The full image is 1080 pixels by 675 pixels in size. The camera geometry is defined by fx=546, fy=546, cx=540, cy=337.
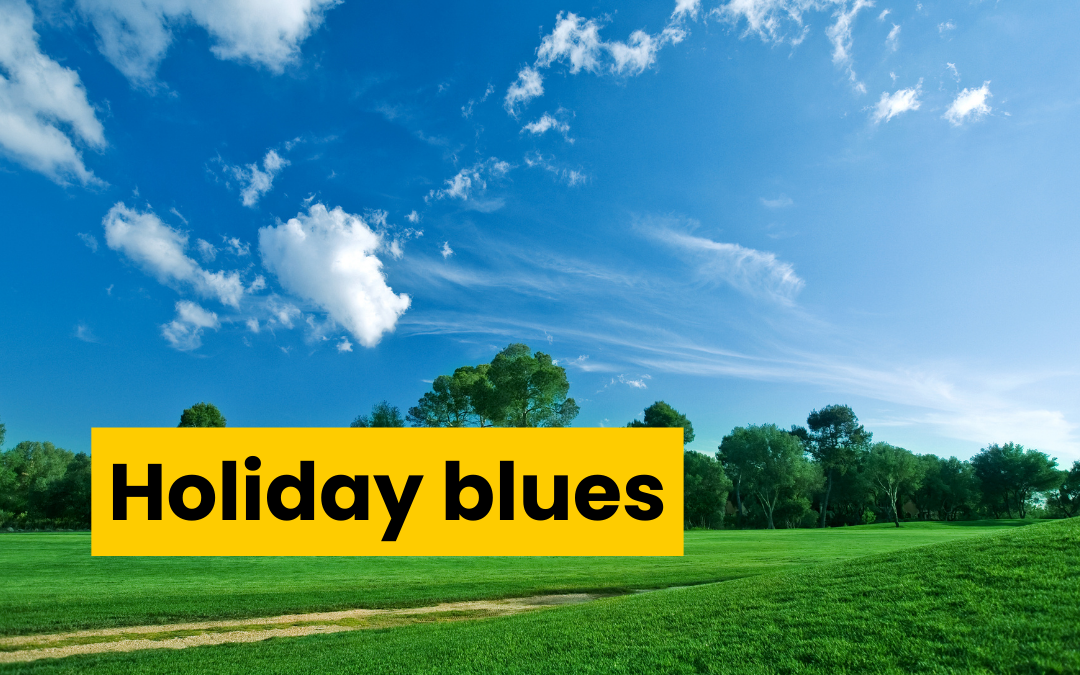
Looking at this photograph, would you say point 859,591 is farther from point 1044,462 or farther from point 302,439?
point 1044,462

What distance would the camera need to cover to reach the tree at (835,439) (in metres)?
76.5

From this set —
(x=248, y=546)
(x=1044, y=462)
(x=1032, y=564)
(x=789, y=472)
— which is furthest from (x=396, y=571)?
(x=1044, y=462)

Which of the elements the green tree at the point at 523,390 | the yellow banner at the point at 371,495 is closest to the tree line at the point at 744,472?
the green tree at the point at 523,390

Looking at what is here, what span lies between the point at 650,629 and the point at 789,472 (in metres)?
63.7

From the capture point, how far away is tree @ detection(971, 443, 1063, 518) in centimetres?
6594

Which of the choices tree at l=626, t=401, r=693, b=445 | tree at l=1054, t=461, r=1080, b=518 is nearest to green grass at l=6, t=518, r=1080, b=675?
tree at l=626, t=401, r=693, b=445

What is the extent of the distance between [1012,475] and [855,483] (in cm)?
1725

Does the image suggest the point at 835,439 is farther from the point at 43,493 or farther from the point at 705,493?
the point at 43,493

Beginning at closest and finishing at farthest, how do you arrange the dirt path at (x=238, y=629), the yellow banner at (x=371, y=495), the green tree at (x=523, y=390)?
the dirt path at (x=238, y=629)
the yellow banner at (x=371, y=495)
the green tree at (x=523, y=390)

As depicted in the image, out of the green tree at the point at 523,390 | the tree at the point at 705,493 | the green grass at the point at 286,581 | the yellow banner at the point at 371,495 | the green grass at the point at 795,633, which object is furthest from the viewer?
the tree at the point at 705,493

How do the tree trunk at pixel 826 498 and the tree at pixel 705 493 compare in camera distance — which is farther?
the tree trunk at pixel 826 498

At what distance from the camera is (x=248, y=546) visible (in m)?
28.7

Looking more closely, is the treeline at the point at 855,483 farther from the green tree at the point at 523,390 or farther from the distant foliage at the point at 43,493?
the distant foliage at the point at 43,493

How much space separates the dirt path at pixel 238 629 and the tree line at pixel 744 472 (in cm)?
4099
